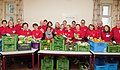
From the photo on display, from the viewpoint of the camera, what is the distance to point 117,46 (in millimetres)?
5168

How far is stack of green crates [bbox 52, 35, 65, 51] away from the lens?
17.1 ft

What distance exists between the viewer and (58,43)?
5.23 meters

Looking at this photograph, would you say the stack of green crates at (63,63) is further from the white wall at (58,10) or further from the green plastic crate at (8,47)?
the white wall at (58,10)

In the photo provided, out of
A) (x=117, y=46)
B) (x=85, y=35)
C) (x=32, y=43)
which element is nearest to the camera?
(x=117, y=46)

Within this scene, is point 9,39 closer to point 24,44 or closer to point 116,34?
point 24,44

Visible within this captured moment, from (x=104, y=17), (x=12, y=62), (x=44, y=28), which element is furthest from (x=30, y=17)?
(x=104, y=17)

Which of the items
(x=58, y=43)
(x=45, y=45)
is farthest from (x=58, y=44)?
(x=45, y=45)

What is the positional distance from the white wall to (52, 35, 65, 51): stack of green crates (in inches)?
123

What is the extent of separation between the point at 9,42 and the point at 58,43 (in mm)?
1375

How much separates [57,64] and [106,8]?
428 cm

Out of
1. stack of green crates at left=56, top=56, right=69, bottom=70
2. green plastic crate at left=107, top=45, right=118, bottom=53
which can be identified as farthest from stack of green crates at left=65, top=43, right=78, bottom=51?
green plastic crate at left=107, top=45, right=118, bottom=53

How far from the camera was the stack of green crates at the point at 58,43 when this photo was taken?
5.20 metres

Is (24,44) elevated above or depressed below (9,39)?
below

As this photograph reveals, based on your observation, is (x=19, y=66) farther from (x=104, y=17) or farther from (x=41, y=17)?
(x=104, y=17)
